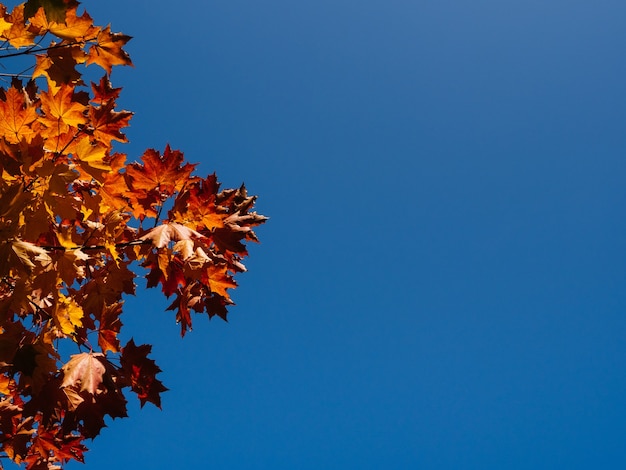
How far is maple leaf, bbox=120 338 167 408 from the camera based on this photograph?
9.29 feet

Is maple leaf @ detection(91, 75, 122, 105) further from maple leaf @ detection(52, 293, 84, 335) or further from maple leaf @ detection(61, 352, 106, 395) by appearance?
maple leaf @ detection(61, 352, 106, 395)

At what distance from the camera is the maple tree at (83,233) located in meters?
2.46

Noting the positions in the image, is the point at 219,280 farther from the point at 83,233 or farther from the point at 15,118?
the point at 15,118

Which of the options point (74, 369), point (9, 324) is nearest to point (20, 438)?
point (9, 324)

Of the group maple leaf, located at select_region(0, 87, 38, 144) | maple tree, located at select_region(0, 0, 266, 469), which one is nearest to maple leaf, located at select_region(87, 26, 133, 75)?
maple tree, located at select_region(0, 0, 266, 469)

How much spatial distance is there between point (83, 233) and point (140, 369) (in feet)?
3.27

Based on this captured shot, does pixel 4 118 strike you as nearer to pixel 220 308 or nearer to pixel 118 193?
pixel 118 193

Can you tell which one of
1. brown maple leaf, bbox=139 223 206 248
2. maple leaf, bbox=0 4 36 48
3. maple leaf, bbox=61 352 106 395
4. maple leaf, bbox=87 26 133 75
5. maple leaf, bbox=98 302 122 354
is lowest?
maple leaf, bbox=61 352 106 395

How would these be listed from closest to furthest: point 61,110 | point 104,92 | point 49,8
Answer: point 49,8, point 61,110, point 104,92

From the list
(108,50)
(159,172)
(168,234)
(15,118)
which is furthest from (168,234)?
(108,50)

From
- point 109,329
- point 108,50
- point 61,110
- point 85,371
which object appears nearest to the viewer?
point 85,371

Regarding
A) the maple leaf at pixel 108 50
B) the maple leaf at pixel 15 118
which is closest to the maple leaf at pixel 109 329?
the maple leaf at pixel 15 118

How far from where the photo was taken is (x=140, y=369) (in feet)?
9.34

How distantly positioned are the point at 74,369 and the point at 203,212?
3.66ft
